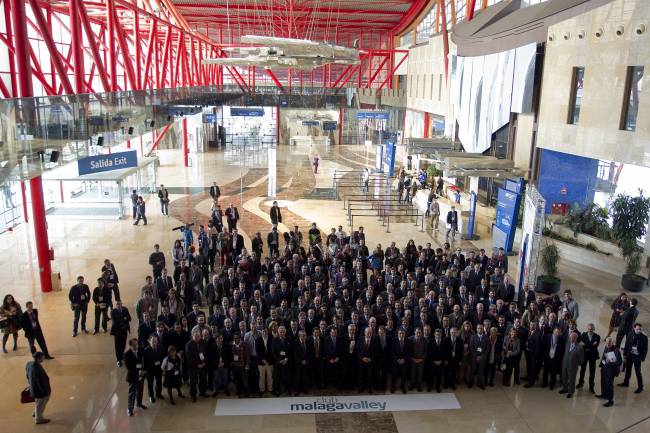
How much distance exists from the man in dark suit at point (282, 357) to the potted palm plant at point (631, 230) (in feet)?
35.4

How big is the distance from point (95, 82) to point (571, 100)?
4357 cm

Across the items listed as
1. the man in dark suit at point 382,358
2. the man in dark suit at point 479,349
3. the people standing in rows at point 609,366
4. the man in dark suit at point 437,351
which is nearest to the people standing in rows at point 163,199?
the man in dark suit at point 382,358

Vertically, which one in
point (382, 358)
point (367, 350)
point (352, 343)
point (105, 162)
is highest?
point (105, 162)

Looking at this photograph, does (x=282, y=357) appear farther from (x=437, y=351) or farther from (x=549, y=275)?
(x=549, y=275)

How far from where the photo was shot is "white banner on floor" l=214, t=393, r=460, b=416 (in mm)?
8844

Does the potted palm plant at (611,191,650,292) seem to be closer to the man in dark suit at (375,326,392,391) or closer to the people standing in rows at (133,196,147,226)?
the man in dark suit at (375,326,392,391)

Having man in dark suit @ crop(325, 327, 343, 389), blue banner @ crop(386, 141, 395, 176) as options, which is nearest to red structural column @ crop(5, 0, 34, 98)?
man in dark suit @ crop(325, 327, 343, 389)

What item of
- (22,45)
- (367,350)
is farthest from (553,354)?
(22,45)

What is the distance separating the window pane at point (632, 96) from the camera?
1544cm

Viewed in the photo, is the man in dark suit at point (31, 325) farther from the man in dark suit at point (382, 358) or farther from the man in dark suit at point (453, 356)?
the man in dark suit at point (453, 356)

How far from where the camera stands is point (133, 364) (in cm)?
833

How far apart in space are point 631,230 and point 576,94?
515 centimetres

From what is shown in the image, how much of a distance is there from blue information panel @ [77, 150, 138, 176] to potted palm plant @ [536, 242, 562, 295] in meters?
11.7

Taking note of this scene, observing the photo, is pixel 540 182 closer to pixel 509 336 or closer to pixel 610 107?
pixel 610 107
